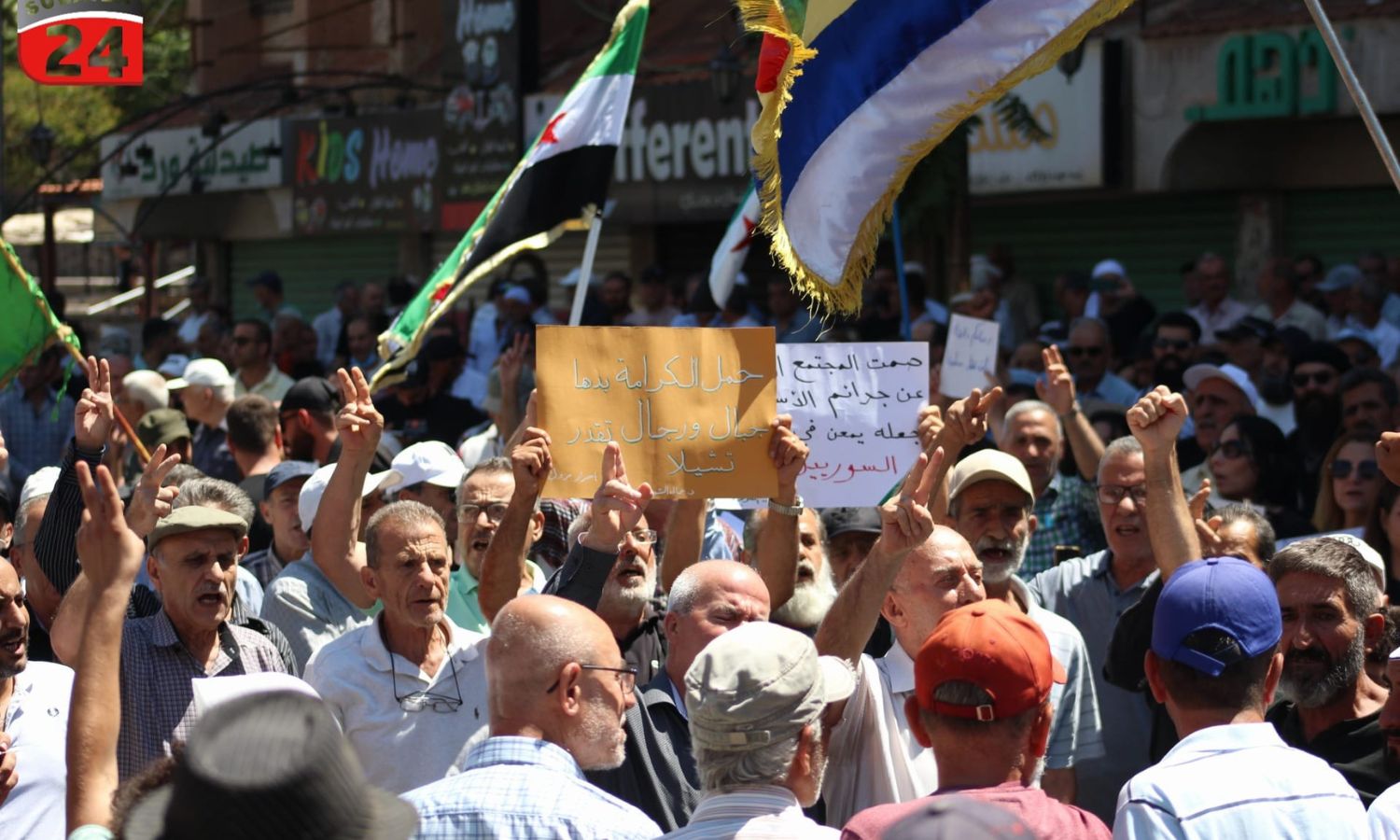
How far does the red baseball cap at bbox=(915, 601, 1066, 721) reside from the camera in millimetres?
3436

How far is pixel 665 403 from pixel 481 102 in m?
14.3

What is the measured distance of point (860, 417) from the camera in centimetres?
586

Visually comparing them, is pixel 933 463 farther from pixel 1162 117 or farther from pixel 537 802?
pixel 1162 117

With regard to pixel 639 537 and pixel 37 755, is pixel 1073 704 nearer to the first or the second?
pixel 639 537

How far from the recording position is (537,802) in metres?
3.38

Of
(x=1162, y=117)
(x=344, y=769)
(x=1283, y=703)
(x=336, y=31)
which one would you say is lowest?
(x=1283, y=703)

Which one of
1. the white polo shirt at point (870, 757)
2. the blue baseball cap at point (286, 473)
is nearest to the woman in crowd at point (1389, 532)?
the white polo shirt at point (870, 757)

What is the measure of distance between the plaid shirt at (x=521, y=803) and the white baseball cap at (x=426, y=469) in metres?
3.45

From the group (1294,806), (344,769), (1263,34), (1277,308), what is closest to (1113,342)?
(1277,308)

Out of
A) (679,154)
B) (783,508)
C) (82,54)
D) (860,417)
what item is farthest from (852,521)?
(679,154)

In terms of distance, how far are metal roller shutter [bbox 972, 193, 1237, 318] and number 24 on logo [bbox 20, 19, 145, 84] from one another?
33.7 ft

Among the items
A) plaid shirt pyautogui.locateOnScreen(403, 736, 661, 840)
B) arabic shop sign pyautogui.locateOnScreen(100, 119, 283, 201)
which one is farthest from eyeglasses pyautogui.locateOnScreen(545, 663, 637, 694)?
arabic shop sign pyautogui.locateOnScreen(100, 119, 283, 201)

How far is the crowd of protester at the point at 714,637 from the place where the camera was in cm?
339

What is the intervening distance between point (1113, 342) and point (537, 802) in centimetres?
943
